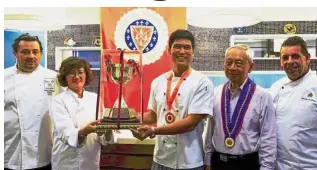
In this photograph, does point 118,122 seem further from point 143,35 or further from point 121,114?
point 143,35

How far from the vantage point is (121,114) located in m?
1.25

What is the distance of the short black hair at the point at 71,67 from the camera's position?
1.34 meters

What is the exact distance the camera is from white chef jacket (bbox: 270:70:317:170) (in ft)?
4.19

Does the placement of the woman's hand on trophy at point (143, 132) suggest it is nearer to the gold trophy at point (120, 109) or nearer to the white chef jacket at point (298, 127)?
the gold trophy at point (120, 109)

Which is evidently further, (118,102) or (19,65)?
(19,65)

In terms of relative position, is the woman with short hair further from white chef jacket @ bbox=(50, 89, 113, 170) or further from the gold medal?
the gold medal

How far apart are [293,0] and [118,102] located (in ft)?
2.49

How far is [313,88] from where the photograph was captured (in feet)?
4.28

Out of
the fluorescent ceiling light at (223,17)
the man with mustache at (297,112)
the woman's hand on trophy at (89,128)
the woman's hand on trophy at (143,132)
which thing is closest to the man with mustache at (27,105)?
the woman's hand on trophy at (89,128)

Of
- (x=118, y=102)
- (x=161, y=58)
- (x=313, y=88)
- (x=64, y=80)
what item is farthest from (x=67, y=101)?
(x=313, y=88)

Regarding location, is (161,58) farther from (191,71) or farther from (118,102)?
(118,102)

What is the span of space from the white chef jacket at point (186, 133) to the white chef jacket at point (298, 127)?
0.29m

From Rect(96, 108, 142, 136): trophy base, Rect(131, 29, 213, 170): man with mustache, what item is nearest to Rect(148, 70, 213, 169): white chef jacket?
Rect(131, 29, 213, 170): man with mustache

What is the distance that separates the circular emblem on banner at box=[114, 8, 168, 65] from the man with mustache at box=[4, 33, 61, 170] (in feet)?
1.05
